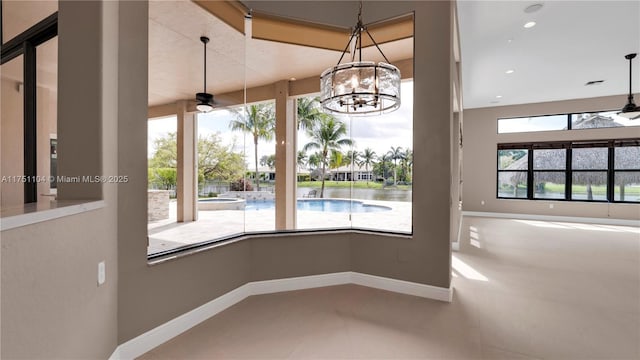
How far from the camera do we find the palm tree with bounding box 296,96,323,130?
15.3ft

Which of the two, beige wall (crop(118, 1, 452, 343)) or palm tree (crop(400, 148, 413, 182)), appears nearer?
beige wall (crop(118, 1, 452, 343))

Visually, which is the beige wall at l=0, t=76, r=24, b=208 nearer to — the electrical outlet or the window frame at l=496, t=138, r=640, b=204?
the electrical outlet

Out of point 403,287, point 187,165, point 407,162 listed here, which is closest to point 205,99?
point 187,165

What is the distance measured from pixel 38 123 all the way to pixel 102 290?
1.77 m

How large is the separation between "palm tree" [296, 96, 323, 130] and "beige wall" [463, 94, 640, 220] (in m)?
7.21

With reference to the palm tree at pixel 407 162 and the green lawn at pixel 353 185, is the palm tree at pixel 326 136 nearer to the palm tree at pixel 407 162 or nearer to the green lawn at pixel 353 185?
the green lawn at pixel 353 185

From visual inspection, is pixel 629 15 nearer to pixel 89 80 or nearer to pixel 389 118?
pixel 389 118

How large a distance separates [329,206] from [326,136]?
3.74 feet

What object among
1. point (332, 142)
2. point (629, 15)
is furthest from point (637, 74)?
point (332, 142)

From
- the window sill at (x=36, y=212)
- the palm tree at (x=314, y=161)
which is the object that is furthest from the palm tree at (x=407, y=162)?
the window sill at (x=36, y=212)

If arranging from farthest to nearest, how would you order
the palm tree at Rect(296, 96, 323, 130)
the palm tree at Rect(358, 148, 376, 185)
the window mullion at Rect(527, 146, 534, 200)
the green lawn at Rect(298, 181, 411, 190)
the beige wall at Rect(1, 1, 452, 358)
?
1. the window mullion at Rect(527, 146, 534, 200)
2. the palm tree at Rect(296, 96, 323, 130)
3. the palm tree at Rect(358, 148, 376, 185)
4. the green lawn at Rect(298, 181, 411, 190)
5. the beige wall at Rect(1, 1, 452, 358)

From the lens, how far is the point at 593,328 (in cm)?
256

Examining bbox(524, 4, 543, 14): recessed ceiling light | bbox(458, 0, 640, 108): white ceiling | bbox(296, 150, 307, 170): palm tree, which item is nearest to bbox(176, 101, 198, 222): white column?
bbox(296, 150, 307, 170): palm tree

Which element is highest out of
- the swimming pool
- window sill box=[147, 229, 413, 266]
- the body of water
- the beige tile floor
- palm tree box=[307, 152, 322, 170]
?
palm tree box=[307, 152, 322, 170]
